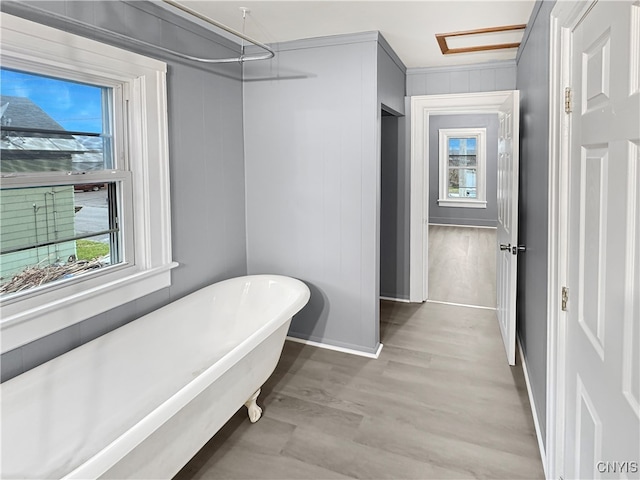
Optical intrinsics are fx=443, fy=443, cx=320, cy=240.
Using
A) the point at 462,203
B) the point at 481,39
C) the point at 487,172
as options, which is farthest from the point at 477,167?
the point at 481,39

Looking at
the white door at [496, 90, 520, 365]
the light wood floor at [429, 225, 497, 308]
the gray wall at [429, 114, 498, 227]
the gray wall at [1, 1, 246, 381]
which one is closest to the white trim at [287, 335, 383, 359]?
the gray wall at [1, 1, 246, 381]

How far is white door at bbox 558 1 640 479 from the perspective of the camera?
1.05 metres

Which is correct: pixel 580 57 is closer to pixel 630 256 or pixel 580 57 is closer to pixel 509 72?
pixel 630 256

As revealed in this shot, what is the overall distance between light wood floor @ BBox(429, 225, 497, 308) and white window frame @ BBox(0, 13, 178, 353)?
3287 mm

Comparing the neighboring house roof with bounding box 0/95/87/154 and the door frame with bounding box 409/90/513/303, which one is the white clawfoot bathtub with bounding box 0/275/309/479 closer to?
the neighboring house roof with bounding box 0/95/87/154

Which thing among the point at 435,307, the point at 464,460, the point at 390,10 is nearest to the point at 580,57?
the point at 390,10

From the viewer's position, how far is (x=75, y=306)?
87.5 inches

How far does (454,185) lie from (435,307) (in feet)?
20.6

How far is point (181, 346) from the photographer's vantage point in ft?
8.86

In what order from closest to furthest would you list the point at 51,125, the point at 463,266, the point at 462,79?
the point at 51,125
the point at 462,79
the point at 463,266

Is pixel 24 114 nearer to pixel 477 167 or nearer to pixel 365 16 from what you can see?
pixel 365 16

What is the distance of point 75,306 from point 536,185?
2.58 meters

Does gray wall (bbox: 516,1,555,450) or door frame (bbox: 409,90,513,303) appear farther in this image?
door frame (bbox: 409,90,513,303)

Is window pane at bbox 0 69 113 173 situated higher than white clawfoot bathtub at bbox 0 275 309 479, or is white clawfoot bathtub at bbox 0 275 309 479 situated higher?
window pane at bbox 0 69 113 173
